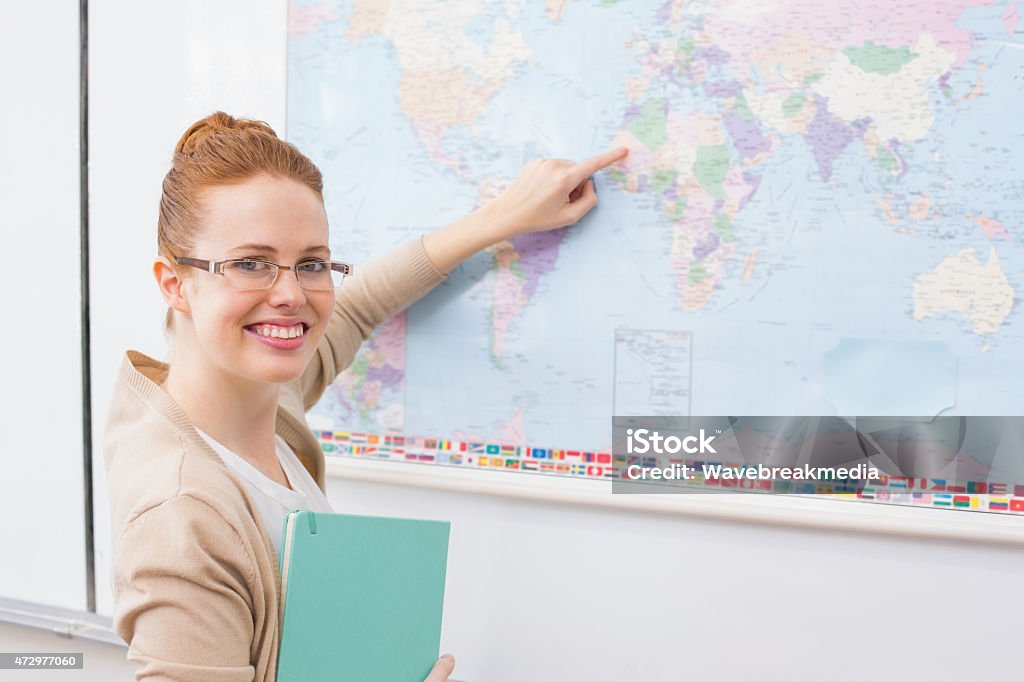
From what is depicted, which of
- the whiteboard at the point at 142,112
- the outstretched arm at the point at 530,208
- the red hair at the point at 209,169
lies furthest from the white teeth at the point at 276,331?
the whiteboard at the point at 142,112

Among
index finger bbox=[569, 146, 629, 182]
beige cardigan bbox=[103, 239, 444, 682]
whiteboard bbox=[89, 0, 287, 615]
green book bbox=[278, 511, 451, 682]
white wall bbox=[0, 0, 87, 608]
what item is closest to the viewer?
beige cardigan bbox=[103, 239, 444, 682]

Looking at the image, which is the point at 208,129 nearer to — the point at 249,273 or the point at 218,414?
the point at 249,273

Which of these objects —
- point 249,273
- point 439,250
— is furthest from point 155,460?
point 439,250

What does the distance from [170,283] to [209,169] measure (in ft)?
0.45

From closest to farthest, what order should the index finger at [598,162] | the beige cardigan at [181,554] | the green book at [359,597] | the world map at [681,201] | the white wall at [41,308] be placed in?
1. the beige cardigan at [181,554]
2. the green book at [359,597]
3. the world map at [681,201]
4. the index finger at [598,162]
5. the white wall at [41,308]

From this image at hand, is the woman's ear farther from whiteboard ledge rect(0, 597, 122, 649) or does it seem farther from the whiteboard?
whiteboard ledge rect(0, 597, 122, 649)

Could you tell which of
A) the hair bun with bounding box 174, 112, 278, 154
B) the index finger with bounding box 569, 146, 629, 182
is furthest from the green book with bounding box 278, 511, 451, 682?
the index finger with bounding box 569, 146, 629, 182

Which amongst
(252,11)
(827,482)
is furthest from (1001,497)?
(252,11)

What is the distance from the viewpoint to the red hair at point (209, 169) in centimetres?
97

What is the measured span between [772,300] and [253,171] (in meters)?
0.70

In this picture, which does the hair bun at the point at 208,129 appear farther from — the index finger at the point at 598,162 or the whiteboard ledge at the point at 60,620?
the whiteboard ledge at the point at 60,620

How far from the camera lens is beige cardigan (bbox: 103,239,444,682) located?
2.71 ft

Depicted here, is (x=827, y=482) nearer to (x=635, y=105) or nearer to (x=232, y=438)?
(x=635, y=105)

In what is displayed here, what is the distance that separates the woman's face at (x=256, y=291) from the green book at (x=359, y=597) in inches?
6.9
